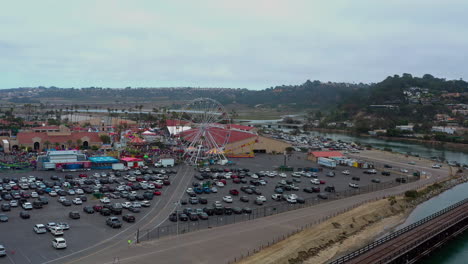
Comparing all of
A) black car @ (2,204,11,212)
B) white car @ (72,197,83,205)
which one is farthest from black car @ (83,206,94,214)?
black car @ (2,204,11,212)

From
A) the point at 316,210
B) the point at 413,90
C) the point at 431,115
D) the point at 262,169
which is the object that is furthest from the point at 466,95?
the point at 316,210

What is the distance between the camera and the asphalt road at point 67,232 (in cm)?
1416

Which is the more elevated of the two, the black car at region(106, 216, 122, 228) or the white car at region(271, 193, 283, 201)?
the white car at region(271, 193, 283, 201)

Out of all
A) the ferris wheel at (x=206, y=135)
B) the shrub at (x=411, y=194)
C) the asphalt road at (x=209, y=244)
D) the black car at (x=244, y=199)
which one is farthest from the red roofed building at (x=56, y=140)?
the shrub at (x=411, y=194)

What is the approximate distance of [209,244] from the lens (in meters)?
15.9

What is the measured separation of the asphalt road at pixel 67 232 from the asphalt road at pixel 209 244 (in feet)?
1.95

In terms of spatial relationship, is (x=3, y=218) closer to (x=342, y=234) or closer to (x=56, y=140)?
(x=342, y=234)

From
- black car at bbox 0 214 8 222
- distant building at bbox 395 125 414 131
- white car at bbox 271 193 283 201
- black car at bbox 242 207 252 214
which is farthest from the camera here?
distant building at bbox 395 125 414 131

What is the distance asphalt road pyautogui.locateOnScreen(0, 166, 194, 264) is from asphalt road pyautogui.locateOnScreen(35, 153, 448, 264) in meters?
0.60

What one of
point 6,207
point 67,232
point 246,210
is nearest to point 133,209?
point 67,232

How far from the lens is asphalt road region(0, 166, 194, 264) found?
1416 centimetres

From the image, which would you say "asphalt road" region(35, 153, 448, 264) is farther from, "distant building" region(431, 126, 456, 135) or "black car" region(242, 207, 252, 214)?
"distant building" region(431, 126, 456, 135)

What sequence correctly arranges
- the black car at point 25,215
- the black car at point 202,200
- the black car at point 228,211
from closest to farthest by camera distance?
the black car at point 25,215, the black car at point 228,211, the black car at point 202,200

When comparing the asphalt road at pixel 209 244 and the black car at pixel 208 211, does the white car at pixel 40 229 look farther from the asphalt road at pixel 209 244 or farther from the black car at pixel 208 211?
the black car at pixel 208 211
